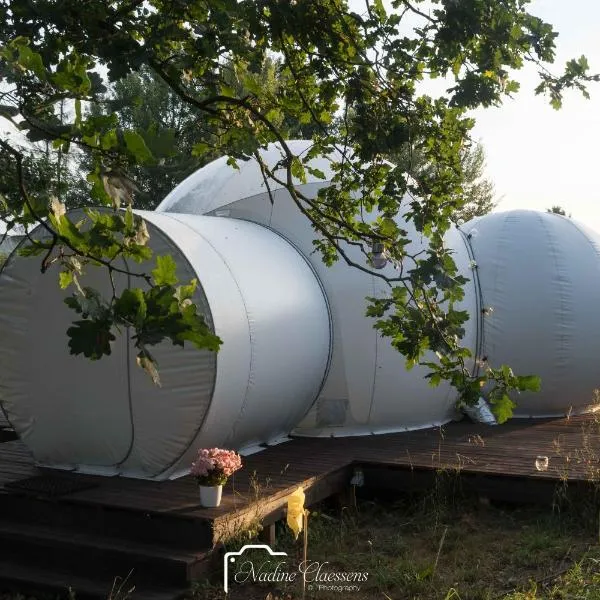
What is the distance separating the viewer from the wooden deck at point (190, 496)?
495cm

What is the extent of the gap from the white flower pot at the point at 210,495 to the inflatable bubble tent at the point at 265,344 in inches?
29.6

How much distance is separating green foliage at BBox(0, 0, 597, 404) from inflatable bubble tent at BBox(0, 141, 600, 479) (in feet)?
5.10

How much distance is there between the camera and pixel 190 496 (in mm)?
5566

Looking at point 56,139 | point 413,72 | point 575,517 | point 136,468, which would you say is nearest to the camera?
point 56,139

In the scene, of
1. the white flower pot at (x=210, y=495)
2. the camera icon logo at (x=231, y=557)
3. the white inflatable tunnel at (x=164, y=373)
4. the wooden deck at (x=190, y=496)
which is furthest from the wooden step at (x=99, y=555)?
the white inflatable tunnel at (x=164, y=373)

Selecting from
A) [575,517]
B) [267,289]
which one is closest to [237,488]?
[267,289]

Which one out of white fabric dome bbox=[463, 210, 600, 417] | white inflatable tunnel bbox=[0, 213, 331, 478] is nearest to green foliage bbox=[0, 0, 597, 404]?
white inflatable tunnel bbox=[0, 213, 331, 478]

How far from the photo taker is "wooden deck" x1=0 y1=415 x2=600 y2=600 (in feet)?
16.2

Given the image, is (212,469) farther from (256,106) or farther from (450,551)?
(256,106)

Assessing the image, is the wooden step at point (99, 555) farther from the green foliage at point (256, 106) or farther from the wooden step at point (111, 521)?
the green foliage at point (256, 106)

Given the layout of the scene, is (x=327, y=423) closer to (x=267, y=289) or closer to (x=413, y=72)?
(x=267, y=289)

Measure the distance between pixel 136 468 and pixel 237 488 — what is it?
94cm

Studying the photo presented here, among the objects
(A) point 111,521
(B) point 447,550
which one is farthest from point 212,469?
(B) point 447,550

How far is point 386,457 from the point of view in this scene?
6977 mm
